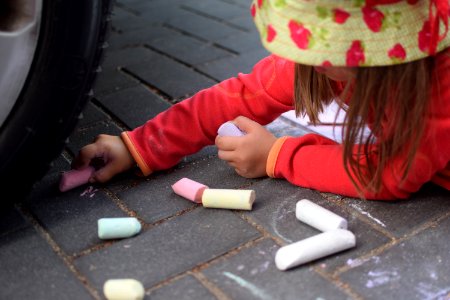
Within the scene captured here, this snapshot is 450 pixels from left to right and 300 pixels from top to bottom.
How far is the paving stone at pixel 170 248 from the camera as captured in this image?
1.40 metres

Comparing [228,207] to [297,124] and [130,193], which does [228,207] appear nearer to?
[130,193]

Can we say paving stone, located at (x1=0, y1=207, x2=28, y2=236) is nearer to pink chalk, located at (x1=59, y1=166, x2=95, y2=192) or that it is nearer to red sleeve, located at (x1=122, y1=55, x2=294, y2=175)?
pink chalk, located at (x1=59, y1=166, x2=95, y2=192)

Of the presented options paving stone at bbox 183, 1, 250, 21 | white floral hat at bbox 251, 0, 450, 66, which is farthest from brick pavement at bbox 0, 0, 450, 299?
paving stone at bbox 183, 1, 250, 21

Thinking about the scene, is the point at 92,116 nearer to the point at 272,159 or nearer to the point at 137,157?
the point at 137,157

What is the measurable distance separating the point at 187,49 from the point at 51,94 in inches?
54.9

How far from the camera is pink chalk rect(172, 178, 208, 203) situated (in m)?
1.64

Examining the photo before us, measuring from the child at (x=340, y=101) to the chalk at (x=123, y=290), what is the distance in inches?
18.2

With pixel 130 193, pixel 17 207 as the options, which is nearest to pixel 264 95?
pixel 130 193

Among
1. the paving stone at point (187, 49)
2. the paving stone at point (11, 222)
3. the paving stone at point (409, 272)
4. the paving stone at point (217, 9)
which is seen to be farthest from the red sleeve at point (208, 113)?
the paving stone at point (217, 9)

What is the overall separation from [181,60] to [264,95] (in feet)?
2.91

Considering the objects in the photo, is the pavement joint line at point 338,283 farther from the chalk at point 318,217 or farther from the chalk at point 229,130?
the chalk at point 229,130

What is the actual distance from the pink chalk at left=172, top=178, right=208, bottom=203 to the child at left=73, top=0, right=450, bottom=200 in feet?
0.37

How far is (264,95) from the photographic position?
1.82m

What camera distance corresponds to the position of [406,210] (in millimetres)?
1604
